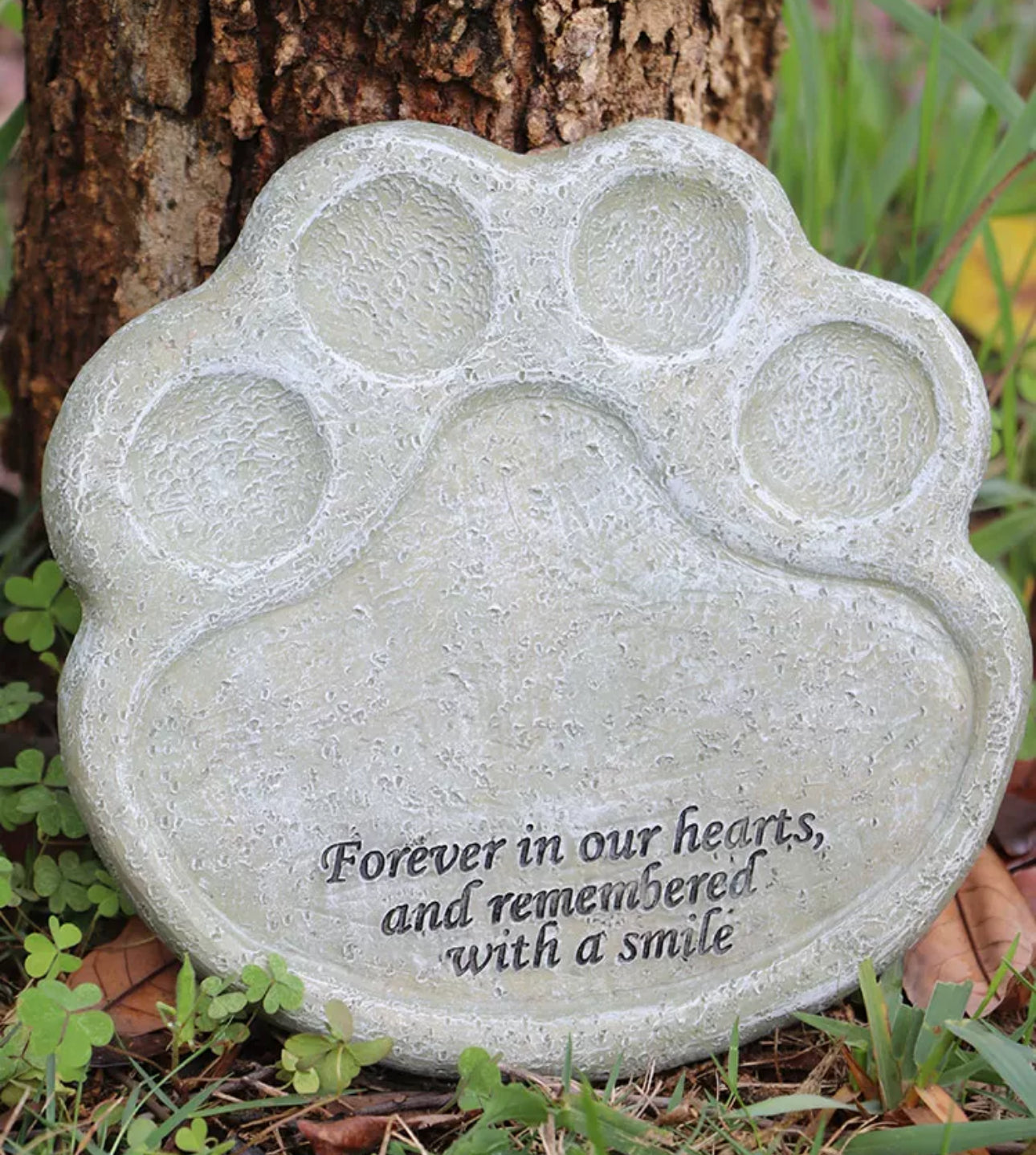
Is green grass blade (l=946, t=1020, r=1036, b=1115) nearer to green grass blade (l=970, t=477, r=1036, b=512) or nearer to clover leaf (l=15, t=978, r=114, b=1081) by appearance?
clover leaf (l=15, t=978, r=114, b=1081)

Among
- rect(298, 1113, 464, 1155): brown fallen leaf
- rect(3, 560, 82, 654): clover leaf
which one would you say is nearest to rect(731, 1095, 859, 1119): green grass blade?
rect(298, 1113, 464, 1155): brown fallen leaf

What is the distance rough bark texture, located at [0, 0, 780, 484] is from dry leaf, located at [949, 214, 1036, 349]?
0.86 metres

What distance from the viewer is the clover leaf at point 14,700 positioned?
1.64 m

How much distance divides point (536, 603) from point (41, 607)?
0.68 metres

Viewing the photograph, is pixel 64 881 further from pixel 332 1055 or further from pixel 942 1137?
pixel 942 1137

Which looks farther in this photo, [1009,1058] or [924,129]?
[924,129]

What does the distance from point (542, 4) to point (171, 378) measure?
0.56 meters

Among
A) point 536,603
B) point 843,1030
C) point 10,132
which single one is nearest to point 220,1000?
point 536,603

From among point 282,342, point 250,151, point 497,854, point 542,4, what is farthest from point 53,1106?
point 542,4

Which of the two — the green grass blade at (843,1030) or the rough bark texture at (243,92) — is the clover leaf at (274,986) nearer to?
the green grass blade at (843,1030)

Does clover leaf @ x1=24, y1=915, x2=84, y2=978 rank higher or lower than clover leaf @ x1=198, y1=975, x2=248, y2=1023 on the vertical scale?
lower

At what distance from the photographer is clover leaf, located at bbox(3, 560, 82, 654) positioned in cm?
171

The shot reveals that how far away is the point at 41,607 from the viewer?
1738 mm

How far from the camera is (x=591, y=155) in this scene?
1.39 meters
